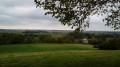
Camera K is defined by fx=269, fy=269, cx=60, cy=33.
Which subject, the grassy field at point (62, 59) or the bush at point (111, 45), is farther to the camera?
the bush at point (111, 45)

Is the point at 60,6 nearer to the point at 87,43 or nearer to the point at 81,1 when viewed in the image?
the point at 81,1

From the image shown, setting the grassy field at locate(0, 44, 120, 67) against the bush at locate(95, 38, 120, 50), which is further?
the bush at locate(95, 38, 120, 50)

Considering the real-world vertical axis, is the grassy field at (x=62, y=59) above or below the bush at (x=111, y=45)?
above

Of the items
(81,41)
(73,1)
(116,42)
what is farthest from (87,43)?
(73,1)

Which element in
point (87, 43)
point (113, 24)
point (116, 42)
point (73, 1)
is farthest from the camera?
point (87, 43)

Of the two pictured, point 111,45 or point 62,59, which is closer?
point 62,59

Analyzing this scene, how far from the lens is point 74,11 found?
2428 cm

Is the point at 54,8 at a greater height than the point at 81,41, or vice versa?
the point at 54,8

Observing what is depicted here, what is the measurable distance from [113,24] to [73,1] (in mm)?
6570

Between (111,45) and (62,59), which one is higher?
(62,59)

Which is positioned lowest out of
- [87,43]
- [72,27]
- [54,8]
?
[87,43]

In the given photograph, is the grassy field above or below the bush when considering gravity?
above

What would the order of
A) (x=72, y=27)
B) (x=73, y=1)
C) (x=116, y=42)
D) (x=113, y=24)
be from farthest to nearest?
(x=116, y=42) < (x=113, y=24) < (x=72, y=27) < (x=73, y=1)

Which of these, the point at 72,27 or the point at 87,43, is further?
the point at 87,43
